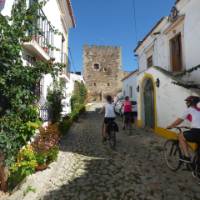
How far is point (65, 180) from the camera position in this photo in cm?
536

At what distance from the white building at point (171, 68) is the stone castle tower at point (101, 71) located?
30.5 metres

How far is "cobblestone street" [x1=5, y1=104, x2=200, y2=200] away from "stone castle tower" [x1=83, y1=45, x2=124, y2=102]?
36636 millimetres

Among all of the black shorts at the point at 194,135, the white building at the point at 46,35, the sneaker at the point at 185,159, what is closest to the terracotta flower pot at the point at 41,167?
the white building at the point at 46,35

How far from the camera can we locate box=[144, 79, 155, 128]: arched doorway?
482 inches

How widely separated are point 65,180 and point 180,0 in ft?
26.5

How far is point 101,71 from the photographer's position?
4500cm

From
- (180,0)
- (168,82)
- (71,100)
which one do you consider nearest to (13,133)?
(168,82)

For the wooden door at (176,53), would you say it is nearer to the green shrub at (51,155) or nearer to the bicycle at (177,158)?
the bicycle at (177,158)

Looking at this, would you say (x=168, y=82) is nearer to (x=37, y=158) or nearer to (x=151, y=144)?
(x=151, y=144)

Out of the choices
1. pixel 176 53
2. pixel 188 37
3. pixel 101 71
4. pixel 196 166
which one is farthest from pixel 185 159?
pixel 101 71

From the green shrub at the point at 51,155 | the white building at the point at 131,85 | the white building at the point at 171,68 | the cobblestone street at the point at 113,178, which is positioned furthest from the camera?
the white building at the point at 131,85

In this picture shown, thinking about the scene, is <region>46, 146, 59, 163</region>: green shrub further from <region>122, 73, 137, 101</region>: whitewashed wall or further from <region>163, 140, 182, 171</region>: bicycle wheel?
<region>122, 73, 137, 101</region>: whitewashed wall

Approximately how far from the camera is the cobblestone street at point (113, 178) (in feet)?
15.0

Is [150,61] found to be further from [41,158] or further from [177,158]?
[41,158]
